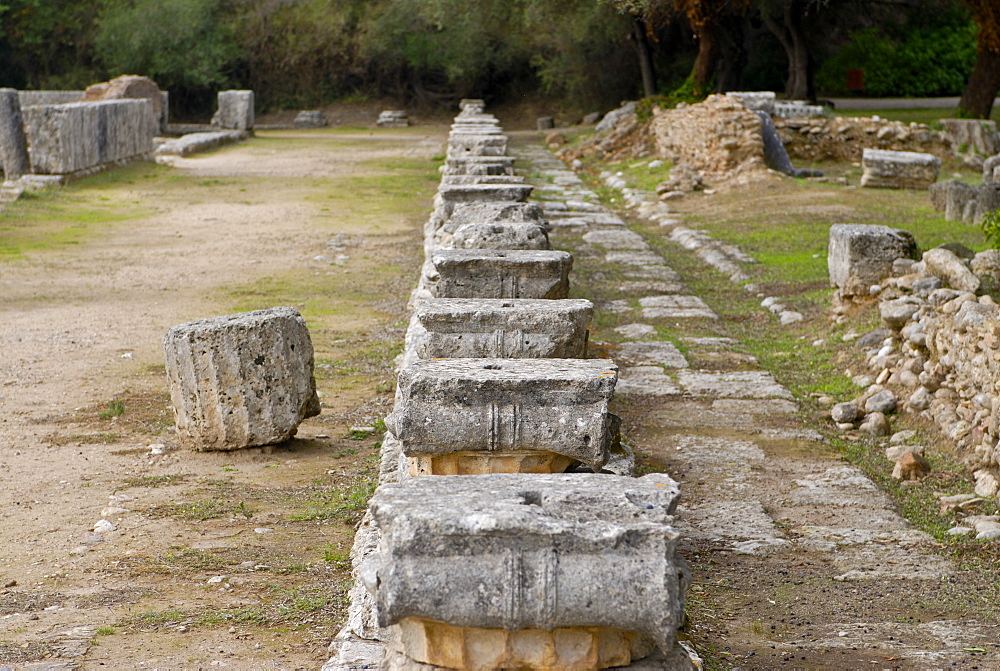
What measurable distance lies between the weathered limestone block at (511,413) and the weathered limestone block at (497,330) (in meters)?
0.83

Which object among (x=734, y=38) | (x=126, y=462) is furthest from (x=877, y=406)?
(x=734, y=38)

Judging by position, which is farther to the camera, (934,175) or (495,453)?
(934,175)

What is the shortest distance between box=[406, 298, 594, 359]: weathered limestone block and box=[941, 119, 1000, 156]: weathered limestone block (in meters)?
16.0

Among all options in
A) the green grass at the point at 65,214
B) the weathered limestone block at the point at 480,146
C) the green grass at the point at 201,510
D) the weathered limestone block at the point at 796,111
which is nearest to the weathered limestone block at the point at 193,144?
the green grass at the point at 65,214

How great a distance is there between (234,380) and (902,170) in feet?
40.7

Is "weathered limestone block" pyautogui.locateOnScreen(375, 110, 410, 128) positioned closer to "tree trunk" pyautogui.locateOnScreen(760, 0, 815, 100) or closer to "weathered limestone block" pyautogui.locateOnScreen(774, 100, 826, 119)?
"tree trunk" pyautogui.locateOnScreen(760, 0, 815, 100)

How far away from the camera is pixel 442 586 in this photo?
8.59ft

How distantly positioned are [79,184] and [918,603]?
55.9 feet

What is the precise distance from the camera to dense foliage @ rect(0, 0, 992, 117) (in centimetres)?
2877

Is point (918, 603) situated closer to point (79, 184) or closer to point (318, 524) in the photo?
point (318, 524)

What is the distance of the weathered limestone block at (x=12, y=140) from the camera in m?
18.0

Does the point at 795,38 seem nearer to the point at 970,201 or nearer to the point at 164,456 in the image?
the point at 970,201

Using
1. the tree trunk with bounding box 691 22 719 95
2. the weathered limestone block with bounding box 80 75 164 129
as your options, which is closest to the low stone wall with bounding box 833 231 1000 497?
the tree trunk with bounding box 691 22 719 95

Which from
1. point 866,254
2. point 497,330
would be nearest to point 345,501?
point 497,330
